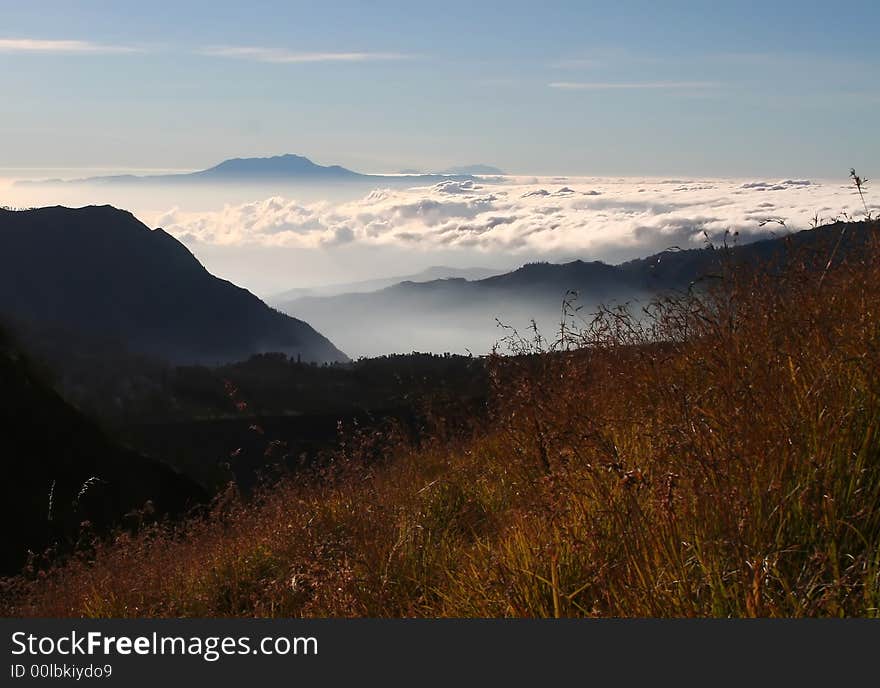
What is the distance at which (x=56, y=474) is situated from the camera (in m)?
17.6

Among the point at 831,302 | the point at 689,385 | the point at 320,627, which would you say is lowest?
the point at 320,627

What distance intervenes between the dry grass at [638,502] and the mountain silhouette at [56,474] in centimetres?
835

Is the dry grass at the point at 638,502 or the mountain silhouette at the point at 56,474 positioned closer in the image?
Result: the dry grass at the point at 638,502

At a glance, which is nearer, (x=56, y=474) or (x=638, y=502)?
(x=638, y=502)

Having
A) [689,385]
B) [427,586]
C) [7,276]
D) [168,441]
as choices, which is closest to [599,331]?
[689,385]

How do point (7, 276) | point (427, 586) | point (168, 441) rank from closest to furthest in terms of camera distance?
point (427, 586), point (168, 441), point (7, 276)

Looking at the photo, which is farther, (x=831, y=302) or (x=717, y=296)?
(x=717, y=296)

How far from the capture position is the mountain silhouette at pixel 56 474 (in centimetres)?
1365

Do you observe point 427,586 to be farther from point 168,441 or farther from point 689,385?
point 168,441

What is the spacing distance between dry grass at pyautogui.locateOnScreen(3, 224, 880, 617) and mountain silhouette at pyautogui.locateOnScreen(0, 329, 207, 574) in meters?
8.35

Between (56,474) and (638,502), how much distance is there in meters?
17.2

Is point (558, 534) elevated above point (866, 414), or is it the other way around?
point (866, 414)

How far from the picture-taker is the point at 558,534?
302 centimetres

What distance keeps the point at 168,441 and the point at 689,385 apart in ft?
236
